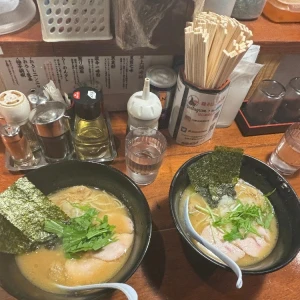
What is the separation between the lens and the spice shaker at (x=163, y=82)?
1.06 m

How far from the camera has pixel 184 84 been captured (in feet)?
3.24

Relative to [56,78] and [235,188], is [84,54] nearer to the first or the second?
[56,78]

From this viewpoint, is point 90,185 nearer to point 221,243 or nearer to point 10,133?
point 10,133

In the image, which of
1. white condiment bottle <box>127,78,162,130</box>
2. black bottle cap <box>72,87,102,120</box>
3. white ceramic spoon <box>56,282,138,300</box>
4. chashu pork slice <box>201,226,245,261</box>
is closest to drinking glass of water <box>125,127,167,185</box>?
white condiment bottle <box>127,78,162,130</box>

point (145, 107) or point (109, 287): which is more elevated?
point (145, 107)

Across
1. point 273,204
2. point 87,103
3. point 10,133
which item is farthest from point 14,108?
point 273,204

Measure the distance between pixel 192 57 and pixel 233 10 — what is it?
0.32 metres

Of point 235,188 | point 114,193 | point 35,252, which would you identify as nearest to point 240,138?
point 235,188

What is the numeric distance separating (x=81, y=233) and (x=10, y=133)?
0.37m

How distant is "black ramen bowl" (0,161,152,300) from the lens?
0.74 m

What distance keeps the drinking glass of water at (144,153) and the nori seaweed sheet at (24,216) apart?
10.8 inches

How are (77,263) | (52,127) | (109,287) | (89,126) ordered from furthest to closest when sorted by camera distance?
(89,126) < (52,127) < (77,263) < (109,287)

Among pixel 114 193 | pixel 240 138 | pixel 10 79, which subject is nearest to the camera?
pixel 114 193

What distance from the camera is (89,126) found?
104 cm
